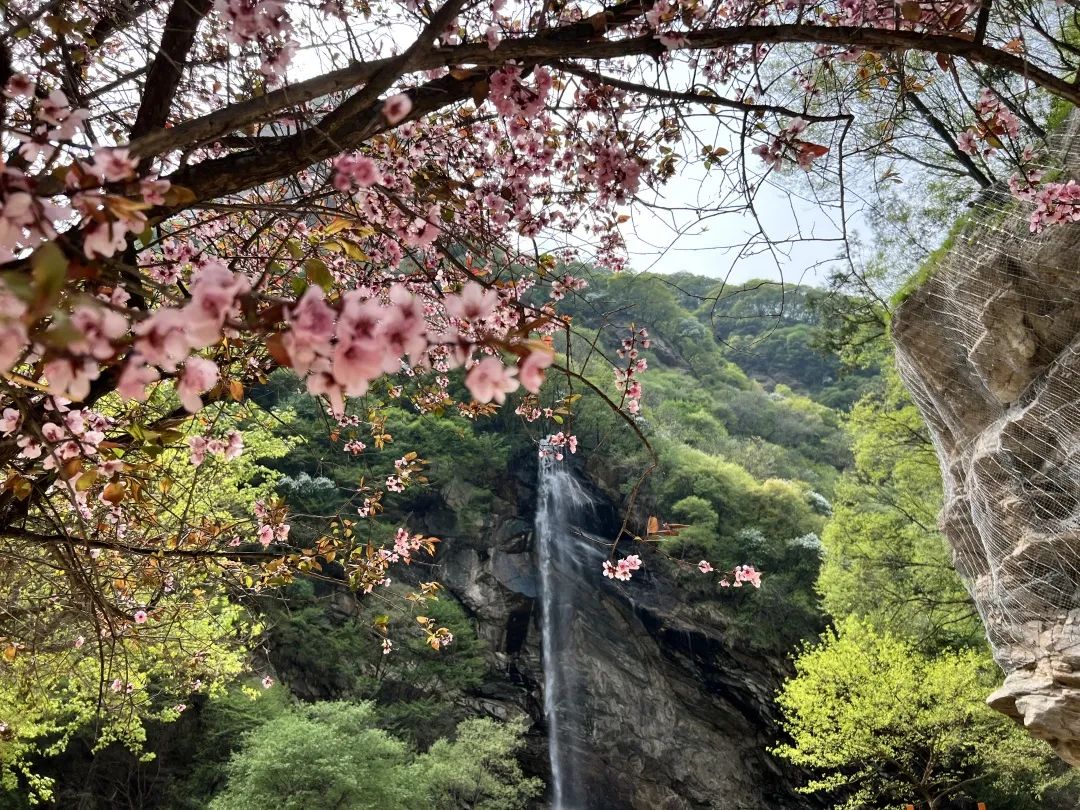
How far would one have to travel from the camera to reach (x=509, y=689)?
12.6 metres

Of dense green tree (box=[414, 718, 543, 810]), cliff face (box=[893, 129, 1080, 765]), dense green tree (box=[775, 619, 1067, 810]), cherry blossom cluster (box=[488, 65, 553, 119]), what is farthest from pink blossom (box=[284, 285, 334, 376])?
dense green tree (box=[775, 619, 1067, 810])

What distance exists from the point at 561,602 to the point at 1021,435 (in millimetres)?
9648

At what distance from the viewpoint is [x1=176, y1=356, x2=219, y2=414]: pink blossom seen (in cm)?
84

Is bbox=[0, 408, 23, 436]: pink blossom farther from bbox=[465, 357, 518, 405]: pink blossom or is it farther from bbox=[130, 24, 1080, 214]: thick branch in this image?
bbox=[465, 357, 518, 405]: pink blossom

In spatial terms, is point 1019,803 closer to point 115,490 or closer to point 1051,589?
point 1051,589

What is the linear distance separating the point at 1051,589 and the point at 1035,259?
232cm

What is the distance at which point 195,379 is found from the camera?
86cm

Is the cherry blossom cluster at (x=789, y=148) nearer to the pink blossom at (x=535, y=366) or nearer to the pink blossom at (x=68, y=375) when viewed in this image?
the pink blossom at (x=535, y=366)

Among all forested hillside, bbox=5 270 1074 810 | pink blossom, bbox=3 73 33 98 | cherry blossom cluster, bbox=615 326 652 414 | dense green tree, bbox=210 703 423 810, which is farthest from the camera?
forested hillside, bbox=5 270 1074 810

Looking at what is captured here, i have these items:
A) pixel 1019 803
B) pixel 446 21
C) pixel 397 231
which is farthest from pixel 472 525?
pixel 446 21

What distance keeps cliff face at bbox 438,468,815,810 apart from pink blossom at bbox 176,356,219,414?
12.5m

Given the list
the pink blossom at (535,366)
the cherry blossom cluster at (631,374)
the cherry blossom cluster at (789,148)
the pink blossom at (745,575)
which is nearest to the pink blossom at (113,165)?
the pink blossom at (535,366)

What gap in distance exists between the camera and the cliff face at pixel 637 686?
11.8 meters

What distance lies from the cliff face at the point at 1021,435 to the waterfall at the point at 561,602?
7.41m
